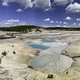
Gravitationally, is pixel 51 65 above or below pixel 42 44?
below

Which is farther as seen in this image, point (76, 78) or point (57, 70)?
point (57, 70)

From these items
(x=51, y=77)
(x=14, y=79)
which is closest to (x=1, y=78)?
(x=14, y=79)

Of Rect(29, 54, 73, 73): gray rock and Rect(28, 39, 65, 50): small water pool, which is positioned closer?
Rect(29, 54, 73, 73): gray rock

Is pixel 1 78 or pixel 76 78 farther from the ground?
pixel 1 78

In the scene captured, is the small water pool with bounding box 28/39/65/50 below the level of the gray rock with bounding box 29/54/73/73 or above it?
above

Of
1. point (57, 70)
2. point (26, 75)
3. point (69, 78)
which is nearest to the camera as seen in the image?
point (69, 78)

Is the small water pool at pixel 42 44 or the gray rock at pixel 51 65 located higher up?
the small water pool at pixel 42 44

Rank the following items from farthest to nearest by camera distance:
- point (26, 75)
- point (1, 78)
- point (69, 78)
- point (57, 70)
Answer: point (57, 70) < point (26, 75) < point (69, 78) < point (1, 78)

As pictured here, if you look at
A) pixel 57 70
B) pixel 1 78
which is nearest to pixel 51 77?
pixel 57 70

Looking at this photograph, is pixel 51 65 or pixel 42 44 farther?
pixel 42 44

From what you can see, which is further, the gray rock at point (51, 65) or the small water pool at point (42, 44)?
the small water pool at point (42, 44)

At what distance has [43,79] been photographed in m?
8.74

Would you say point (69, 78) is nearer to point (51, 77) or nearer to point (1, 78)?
point (51, 77)

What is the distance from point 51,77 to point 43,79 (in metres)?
0.86
